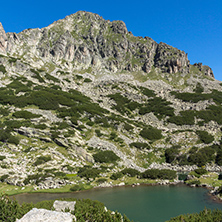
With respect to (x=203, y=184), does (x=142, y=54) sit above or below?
above

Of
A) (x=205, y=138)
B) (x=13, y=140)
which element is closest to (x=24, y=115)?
(x=13, y=140)

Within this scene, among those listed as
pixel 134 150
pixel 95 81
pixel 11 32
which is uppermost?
pixel 11 32

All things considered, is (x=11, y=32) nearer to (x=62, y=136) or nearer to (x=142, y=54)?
(x=142, y=54)

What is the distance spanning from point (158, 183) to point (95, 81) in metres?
101

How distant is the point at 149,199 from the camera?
1132 inches

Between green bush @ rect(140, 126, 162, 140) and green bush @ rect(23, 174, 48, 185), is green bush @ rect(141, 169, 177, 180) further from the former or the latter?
green bush @ rect(140, 126, 162, 140)

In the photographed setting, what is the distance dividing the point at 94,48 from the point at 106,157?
134683 mm

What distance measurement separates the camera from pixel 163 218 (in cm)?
2189

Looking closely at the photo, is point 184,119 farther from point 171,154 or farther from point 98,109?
point 98,109

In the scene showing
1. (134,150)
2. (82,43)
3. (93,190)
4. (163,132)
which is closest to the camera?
(93,190)

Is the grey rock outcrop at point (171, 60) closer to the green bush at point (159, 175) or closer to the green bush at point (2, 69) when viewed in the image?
the green bush at point (2, 69)

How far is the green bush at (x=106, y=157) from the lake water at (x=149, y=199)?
12.1m

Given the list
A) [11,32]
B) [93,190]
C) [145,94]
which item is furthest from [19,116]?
[11,32]

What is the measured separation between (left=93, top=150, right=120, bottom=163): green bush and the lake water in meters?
12.1
